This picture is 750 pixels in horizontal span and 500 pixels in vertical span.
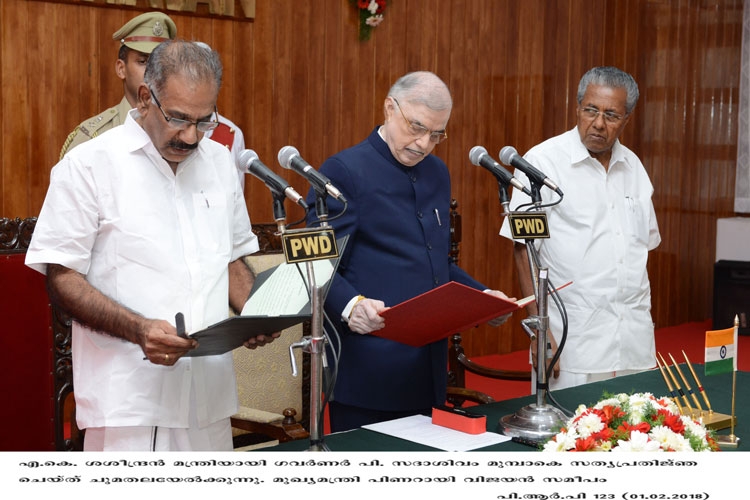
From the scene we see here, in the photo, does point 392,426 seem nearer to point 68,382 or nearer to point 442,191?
point 442,191

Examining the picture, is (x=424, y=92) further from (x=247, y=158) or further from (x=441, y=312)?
(x=247, y=158)

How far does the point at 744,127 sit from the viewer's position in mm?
9172

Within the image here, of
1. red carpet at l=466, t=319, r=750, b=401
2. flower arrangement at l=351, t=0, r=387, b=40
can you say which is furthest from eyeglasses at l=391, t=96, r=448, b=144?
flower arrangement at l=351, t=0, r=387, b=40

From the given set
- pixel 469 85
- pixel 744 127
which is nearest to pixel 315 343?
pixel 469 85

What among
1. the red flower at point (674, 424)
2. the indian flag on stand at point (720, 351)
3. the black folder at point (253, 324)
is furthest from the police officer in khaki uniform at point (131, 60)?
the red flower at point (674, 424)

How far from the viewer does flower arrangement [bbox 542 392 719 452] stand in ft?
5.58

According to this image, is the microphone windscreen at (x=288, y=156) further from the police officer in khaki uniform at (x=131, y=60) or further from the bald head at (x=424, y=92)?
the police officer in khaki uniform at (x=131, y=60)

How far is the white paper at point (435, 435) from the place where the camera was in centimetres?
215

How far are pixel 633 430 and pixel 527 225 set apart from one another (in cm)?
64

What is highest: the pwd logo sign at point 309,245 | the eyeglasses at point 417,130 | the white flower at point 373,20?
the white flower at point 373,20

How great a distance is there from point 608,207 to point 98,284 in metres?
1.81

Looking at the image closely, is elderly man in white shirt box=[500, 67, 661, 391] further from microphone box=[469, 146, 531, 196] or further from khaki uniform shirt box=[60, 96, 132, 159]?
khaki uniform shirt box=[60, 96, 132, 159]

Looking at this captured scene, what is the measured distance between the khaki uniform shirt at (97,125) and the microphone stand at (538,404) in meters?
1.82
